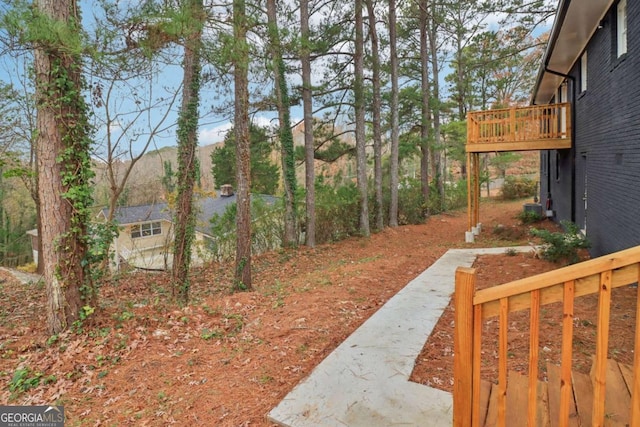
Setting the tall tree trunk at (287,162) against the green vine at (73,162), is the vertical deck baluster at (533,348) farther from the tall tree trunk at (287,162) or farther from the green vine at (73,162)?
the tall tree trunk at (287,162)

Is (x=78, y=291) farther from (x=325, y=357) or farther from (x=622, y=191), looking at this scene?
(x=622, y=191)

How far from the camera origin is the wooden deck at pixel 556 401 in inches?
73.2

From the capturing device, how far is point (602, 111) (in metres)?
6.40

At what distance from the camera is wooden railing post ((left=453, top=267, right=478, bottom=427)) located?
1.58 m

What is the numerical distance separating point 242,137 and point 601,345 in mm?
5662

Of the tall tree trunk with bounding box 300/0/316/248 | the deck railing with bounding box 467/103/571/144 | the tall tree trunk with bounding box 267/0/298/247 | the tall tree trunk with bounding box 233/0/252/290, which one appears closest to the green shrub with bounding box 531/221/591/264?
the deck railing with bounding box 467/103/571/144

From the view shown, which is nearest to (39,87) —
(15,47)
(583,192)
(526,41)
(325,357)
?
(15,47)

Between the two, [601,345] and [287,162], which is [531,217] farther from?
[601,345]

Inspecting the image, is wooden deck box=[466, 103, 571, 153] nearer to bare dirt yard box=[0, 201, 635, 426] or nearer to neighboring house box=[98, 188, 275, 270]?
bare dirt yard box=[0, 201, 635, 426]

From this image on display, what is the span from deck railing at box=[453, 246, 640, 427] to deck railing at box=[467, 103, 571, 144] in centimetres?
918

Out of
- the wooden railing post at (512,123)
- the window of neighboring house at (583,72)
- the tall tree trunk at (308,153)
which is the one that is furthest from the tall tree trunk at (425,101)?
the window of neighboring house at (583,72)

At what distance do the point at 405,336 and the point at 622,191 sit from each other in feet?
14.5

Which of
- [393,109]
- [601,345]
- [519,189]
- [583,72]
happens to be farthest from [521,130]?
[519,189]

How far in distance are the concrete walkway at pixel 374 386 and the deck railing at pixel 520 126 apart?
23.1 feet
